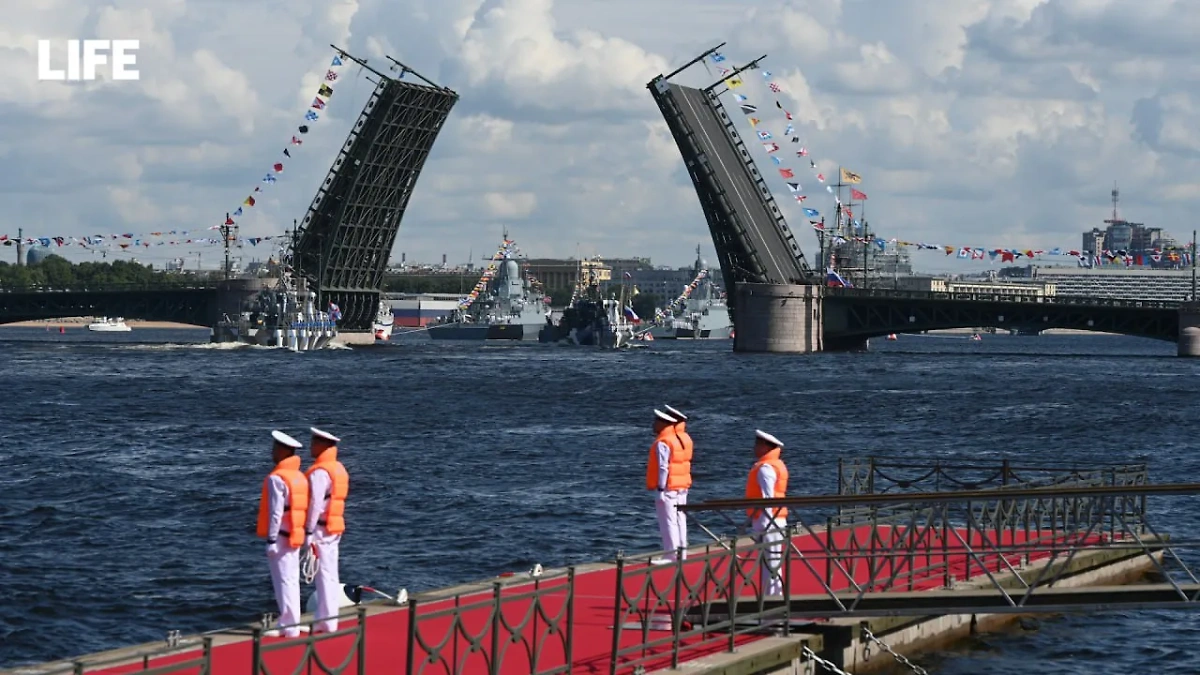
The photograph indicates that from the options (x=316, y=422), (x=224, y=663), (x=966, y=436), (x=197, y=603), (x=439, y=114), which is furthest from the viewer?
(x=439, y=114)

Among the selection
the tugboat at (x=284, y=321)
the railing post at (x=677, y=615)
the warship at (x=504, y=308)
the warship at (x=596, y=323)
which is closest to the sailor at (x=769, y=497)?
the railing post at (x=677, y=615)

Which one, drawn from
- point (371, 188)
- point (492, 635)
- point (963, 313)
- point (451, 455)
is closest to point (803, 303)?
point (963, 313)

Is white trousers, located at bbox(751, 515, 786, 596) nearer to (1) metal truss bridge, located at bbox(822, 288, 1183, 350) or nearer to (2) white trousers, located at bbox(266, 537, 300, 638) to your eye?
(2) white trousers, located at bbox(266, 537, 300, 638)

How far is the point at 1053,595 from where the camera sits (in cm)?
1419

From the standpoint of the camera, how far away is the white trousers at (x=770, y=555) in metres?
14.0

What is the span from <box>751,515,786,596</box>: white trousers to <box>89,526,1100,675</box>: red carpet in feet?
0.41

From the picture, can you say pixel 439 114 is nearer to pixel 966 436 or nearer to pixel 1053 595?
pixel 966 436

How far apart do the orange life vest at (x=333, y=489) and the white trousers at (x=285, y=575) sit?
0.32 m

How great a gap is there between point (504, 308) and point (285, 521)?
134 m

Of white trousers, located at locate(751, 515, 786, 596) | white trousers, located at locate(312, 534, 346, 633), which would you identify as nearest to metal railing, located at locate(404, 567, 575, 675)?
white trousers, located at locate(312, 534, 346, 633)

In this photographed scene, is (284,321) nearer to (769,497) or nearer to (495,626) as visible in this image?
(769,497)

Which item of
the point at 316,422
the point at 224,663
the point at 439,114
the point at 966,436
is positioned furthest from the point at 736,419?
the point at 224,663

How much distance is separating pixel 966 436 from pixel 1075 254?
3748cm

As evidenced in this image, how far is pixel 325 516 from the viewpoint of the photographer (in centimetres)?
1252
